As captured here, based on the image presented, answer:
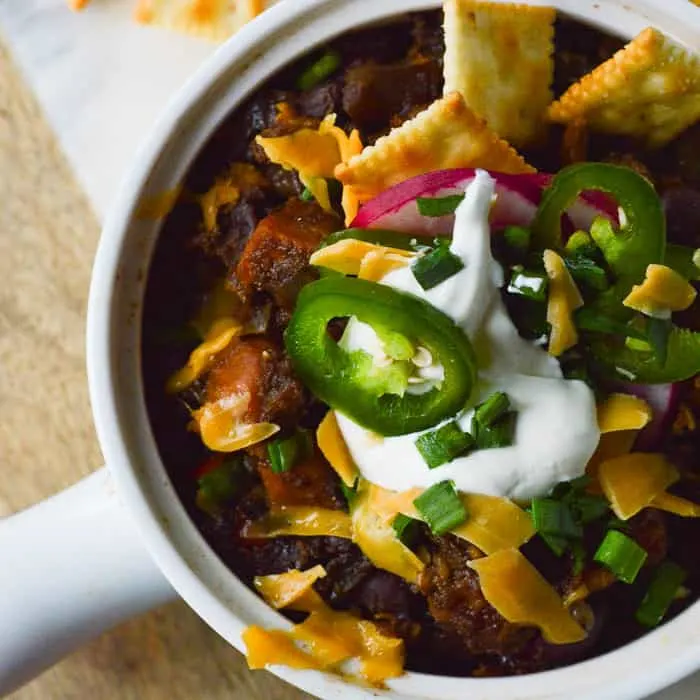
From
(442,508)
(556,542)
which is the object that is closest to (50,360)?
(442,508)

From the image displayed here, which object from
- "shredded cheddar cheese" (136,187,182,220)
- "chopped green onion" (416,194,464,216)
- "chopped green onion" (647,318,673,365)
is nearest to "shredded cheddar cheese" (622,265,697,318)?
"chopped green onion" (647,318,673,365)

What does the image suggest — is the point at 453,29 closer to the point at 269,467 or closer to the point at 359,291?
the point at 359,291

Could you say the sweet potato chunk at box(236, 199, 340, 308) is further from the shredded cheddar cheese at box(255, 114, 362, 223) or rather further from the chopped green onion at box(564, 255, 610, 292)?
the chopped green onion at box(564, 255, 610, 292)

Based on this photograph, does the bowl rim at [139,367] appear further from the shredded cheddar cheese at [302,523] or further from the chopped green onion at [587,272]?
the chopped green onion at [587,272]

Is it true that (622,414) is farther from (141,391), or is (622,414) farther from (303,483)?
(141,391)

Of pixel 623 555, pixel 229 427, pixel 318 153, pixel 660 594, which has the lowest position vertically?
pixel 660 594

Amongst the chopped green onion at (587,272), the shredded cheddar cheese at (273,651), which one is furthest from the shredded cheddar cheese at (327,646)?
the chopped green onion at (587,272)
